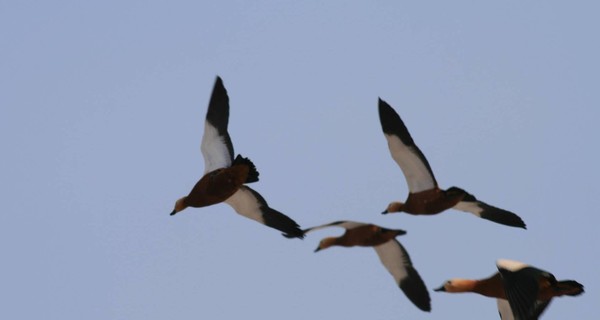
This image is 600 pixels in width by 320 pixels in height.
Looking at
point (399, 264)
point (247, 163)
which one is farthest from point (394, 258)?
point (247, 163)

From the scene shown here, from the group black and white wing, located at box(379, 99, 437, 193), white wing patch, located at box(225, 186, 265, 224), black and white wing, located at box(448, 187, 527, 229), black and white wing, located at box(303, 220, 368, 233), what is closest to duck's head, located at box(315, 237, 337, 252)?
black and white wing, located at box(303, 220, 368, 233)

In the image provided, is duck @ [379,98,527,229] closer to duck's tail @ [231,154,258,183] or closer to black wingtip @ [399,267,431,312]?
black wingtip @ [399,267,431,312]

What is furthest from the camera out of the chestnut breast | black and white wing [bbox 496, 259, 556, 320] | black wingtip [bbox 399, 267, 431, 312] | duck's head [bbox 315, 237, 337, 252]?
black wingtip [bbox 399, 267, 431, 312]

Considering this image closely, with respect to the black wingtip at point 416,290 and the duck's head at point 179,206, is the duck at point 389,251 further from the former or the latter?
the duck's head at point 179,206

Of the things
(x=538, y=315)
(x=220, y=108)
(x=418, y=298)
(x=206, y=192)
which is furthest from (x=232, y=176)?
(x=538, y=315)

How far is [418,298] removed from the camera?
1262 inches

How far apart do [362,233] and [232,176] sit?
124 inches

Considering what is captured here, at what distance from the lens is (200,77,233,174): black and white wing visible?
3225 centimetres

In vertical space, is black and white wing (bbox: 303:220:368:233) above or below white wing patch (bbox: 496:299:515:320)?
above

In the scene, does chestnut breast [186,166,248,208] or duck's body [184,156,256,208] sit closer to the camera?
duck's body [184,156,256,208]

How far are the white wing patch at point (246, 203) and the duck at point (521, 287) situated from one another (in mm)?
4429

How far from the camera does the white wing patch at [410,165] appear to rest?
102 feet

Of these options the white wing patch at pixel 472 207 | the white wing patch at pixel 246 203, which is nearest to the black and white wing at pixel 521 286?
the white wing patch at pixel 472 207

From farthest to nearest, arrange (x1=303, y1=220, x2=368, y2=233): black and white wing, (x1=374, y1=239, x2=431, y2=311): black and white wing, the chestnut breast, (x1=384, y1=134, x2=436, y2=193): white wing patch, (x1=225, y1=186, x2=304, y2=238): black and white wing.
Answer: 1. (x1=225, y1=186, x2=304, y2=238): black and white wing
2. (x1=374, y1=239, x2=431, y2=311): black and white wing
3. (x1=384, y1=134, x2=436, y2=193): white wing patch
4. the chestnut breast
5. (x1=303, y1=220, x2=368, y2=233): black and white wing
